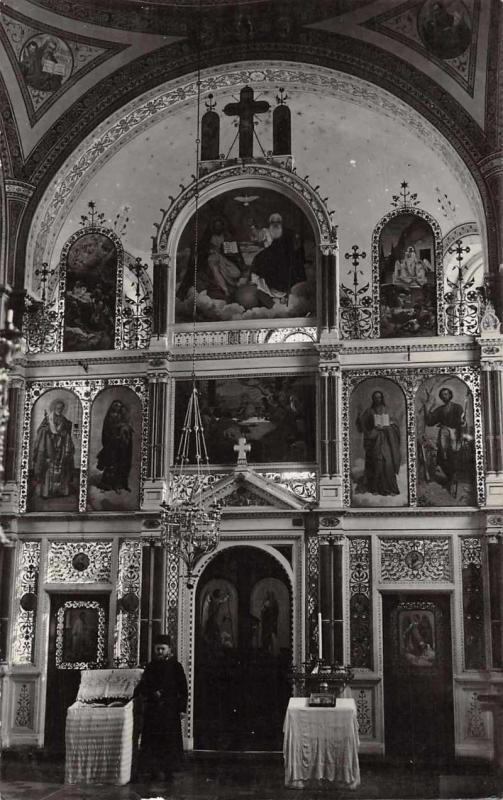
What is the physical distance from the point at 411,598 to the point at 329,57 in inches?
301

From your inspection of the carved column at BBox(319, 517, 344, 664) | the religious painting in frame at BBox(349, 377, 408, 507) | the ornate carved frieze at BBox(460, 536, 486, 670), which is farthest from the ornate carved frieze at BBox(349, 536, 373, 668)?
the ornate carved frieze at BBox(460, 536, 486, 670)

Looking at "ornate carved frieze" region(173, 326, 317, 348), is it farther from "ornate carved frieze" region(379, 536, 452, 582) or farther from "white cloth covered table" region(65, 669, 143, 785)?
"white cloth covered table" region(65, 669, 143, 785)

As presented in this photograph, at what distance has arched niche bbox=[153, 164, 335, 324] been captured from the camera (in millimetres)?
14180

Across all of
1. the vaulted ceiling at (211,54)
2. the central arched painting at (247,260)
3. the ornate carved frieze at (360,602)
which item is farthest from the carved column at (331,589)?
the vaulted ceiling at (211,54)

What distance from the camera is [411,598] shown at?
13.0 metres

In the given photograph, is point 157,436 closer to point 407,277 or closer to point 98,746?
point 407,277

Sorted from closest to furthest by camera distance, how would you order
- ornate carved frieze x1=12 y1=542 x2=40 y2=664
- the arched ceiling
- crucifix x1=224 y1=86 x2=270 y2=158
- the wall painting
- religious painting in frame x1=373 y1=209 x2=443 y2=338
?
1. the arched ceiling
2. ornate carved frieze x1=12 y1=542 x2=40 y2=664
3. religious painting in frame x1=373 y1=209 x2=443 y2=338
4. the wall painting
5. crucifix x1=224 y1=86 x2=270 y2=158

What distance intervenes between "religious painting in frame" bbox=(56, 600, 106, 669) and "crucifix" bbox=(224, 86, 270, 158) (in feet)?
22.9

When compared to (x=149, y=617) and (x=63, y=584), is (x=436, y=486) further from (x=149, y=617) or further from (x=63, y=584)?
(x=63, y=584)

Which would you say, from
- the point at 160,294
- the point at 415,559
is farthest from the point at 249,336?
the point at 415,559

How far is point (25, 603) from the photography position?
1372cm

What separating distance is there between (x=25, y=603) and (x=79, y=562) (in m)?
0.94

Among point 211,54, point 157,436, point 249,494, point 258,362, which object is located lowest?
point 249,494

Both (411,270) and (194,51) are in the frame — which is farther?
(194,51)
